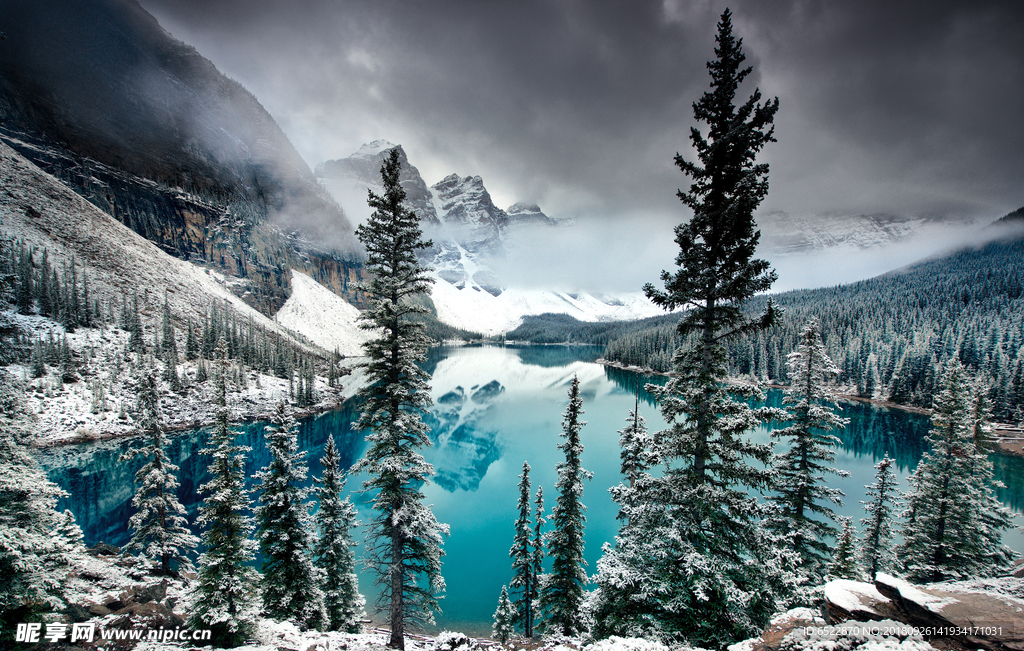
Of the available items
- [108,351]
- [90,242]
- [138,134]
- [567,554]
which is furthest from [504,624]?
[138,134]

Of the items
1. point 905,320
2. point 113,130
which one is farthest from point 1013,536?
point 113,130

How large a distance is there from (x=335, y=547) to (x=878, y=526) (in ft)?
93.8

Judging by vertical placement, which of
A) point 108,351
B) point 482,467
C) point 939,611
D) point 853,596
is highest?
point 939,611

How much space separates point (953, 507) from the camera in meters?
17.4

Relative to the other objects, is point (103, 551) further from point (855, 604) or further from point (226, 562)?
point (855, 604)

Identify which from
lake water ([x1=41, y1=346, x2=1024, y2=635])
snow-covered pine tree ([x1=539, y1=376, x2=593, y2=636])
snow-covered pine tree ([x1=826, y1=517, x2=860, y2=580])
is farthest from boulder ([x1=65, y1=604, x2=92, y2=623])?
snow-covered pine tree ([x1=826, y1=517, x2=860, y2=580])

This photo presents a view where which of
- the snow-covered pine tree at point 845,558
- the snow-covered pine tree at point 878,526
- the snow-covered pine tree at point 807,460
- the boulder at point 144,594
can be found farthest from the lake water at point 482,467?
the snow-covered pine tree at point 807,460

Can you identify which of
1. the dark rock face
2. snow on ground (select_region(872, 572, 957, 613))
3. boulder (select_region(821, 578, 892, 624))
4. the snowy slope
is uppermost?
the dark rock face

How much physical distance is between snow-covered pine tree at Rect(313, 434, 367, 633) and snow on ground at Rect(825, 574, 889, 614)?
1770cm

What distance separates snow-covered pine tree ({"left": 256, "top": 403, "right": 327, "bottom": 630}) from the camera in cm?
1435

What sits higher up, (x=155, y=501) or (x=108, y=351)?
(x=108, y=351)

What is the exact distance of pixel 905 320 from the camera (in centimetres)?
12038

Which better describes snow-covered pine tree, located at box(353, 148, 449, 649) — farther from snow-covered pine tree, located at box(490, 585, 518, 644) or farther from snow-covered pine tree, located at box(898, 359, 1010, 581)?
snow-covered pine tree, located at box(898, 359, 1010, 581)

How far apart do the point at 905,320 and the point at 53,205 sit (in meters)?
256
